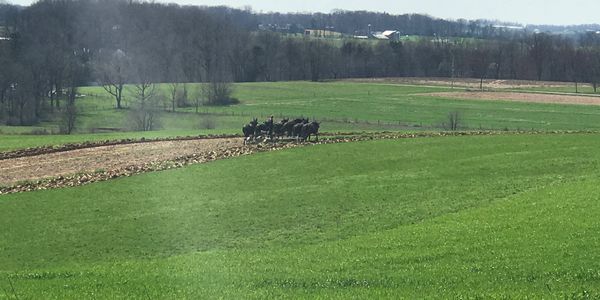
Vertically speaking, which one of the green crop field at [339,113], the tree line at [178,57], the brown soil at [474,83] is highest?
the tree line at [178,57]

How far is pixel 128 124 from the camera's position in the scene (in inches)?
3049

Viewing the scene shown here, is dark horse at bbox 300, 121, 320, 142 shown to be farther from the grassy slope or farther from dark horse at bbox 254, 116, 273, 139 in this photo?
the grassy slope

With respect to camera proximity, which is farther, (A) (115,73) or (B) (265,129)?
(A) (115,73)

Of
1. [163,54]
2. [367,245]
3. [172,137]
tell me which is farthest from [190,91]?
[367,245]

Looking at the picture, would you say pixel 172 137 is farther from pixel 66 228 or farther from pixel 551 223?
pixel 551 223

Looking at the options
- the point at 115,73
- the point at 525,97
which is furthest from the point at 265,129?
the point at 115,73

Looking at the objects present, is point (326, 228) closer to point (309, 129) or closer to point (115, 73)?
point (309, 129)

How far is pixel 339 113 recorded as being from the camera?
82938 mm

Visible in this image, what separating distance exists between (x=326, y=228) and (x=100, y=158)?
802 inches

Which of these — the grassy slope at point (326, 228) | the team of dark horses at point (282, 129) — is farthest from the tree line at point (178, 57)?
the grassy slope at point (326, 228)

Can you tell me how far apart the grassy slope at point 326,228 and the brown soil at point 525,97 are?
193 ft

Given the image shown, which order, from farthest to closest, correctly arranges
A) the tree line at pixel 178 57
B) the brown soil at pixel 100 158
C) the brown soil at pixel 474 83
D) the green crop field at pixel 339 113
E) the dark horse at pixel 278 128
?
the brown soil at pixel 474 83
the tree line at pixel 178 57
the green crop field at pixel 339 113
the dark horse at pixel 278 128
the brown soil at pixel 100 158

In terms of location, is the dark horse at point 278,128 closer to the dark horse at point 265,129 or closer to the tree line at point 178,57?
the dark horse at point 265,129

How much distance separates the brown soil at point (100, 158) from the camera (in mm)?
34406
